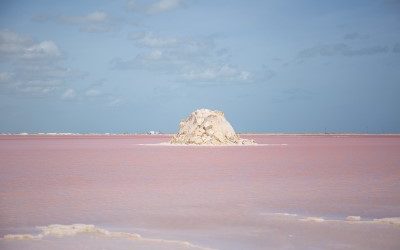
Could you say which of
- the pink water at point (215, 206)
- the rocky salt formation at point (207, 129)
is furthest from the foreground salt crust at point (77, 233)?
Answer: the rocky salt formation at point (207, 129)

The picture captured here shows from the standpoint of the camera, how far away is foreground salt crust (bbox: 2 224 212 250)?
841cm

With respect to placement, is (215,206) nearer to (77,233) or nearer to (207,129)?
(77,233)

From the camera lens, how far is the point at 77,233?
9.04 meters

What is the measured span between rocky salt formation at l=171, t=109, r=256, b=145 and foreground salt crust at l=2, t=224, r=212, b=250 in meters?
44.4

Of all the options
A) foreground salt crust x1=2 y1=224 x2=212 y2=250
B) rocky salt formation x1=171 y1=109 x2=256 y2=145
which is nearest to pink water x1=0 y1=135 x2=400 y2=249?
foreground salt crust x1=2 y1=224 x2=212 y2=250

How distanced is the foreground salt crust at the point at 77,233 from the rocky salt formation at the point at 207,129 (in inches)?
1748

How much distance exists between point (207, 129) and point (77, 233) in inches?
1793

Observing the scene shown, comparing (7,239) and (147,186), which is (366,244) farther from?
(147,186)

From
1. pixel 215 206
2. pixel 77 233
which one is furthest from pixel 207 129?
pixel 77 233

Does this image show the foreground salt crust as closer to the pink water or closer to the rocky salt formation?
the pink water

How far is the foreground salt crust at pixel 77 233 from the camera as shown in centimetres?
841

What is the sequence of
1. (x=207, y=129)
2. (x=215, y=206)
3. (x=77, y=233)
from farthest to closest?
1. (x=207, y=129)
2. (x=215, y=206)
3. (x=77, y=233)

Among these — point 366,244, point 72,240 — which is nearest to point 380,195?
point 366,244

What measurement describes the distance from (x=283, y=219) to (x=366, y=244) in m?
2.57
